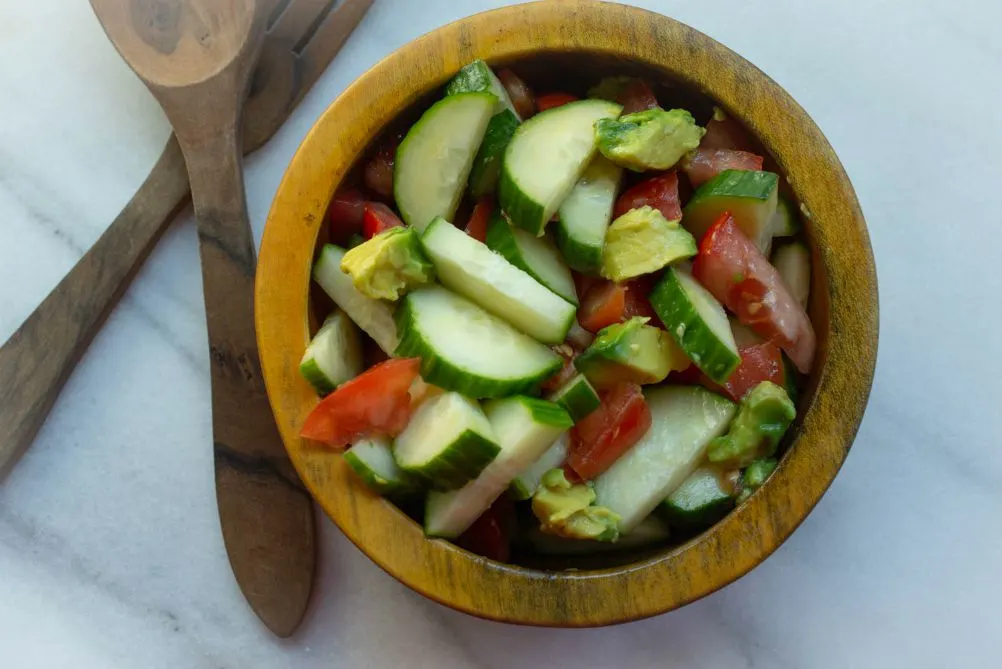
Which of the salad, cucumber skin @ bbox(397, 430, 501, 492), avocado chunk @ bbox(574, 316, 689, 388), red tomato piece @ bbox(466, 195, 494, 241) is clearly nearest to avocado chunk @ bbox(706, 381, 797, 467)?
the salad

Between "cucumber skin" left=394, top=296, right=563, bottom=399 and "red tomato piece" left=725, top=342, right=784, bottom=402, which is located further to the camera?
"red tomato piece" left=725, top=342, right=784, bottom=402

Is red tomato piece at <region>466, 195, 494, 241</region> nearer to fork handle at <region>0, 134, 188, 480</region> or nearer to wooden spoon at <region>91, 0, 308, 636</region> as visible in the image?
wooden spoon at <region>91, 0, 308, 636</region>

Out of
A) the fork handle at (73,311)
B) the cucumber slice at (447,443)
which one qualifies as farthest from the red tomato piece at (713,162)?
the fork handle at (73,311)

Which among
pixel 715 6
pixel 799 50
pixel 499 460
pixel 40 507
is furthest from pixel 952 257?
pixel 40 507

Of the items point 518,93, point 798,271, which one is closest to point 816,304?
point 798,271

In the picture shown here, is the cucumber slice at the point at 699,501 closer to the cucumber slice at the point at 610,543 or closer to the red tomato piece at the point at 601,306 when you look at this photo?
the cucumber slice at the point at 610,543
